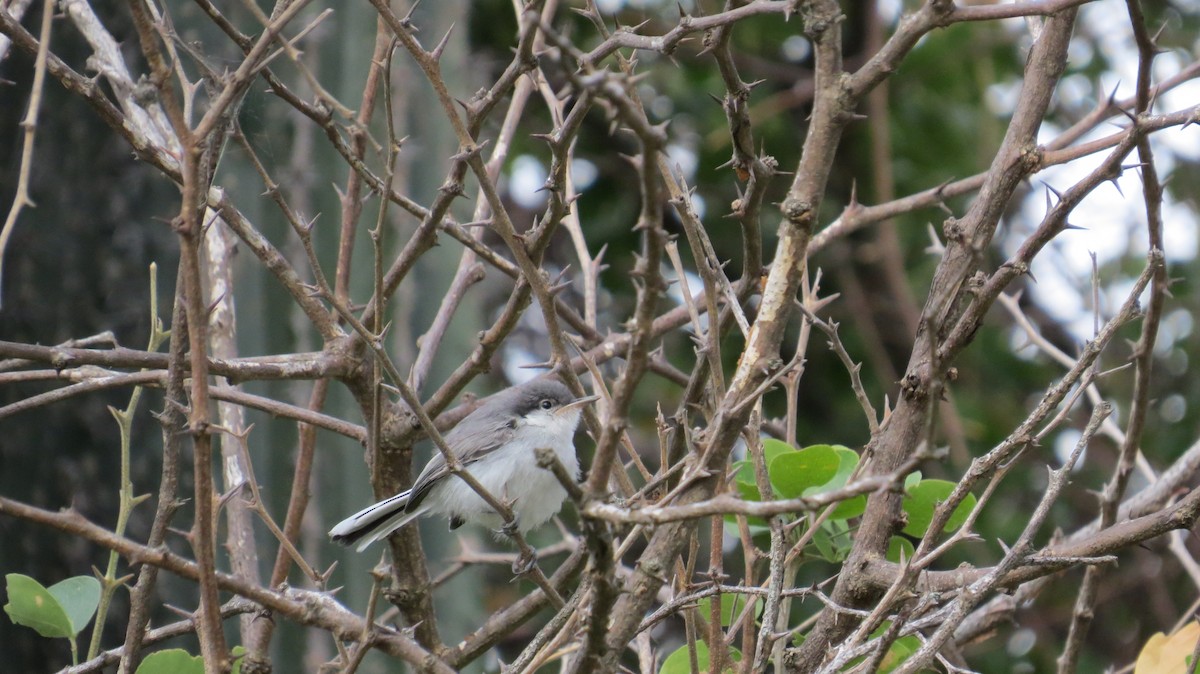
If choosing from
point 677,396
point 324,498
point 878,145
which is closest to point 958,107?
point 878,145

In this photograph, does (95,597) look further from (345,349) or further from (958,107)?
(958,107)

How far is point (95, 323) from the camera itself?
3766 millimetres

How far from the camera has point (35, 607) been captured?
1811 millimetres

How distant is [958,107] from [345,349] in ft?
15.0

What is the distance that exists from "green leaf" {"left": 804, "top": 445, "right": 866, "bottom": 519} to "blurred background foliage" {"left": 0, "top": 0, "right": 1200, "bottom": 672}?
1279 millimetres

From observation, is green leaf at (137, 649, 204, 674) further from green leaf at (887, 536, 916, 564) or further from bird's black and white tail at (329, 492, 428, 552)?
green leaf at (887, 536, 916, 564)

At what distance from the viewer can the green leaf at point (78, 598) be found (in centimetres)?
186

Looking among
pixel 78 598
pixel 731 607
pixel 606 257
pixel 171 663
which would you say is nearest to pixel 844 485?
pixel 731 607

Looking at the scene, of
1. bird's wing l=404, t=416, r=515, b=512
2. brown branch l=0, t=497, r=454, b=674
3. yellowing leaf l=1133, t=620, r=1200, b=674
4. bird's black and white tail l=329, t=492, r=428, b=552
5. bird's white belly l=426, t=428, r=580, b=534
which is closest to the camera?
brown branch l=0, t=497, r=454, b=674

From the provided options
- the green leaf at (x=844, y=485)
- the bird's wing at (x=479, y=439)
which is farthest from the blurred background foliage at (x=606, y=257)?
the green leaf at (x=844, y=485)

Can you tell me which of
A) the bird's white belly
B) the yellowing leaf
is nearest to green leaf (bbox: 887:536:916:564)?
the yellowing leaf

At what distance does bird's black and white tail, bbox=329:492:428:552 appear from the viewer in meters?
2.43

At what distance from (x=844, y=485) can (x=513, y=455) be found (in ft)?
5.85

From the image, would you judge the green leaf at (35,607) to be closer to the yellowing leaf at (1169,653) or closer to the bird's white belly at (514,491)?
the bird's white belly at (514,491)
